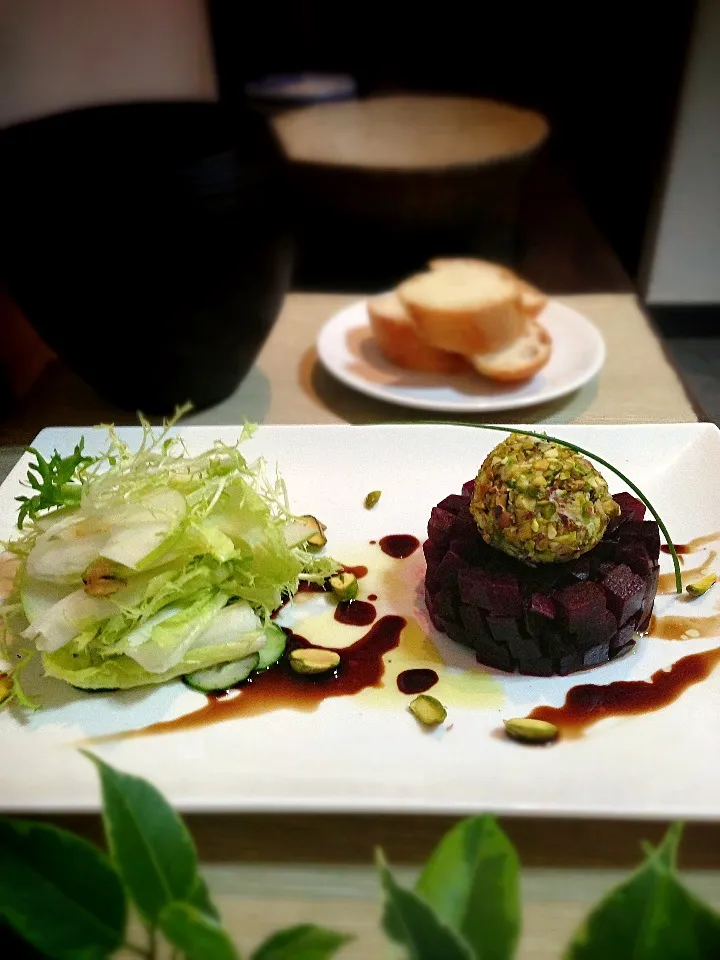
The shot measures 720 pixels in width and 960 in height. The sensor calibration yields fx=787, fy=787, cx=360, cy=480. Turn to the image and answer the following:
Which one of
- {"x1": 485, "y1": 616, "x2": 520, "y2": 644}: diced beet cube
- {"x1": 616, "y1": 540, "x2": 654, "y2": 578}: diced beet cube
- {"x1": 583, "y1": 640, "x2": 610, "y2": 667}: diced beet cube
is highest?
{"x1": 616, "y1": 540, "x2": 654, "y2": 578}: diced beet cube

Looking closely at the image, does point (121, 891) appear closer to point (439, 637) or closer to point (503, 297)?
point (439, 637)

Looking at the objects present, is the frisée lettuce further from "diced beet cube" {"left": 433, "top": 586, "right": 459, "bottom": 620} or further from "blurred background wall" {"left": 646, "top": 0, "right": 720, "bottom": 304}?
"blurred background wall" {"left": 646, "top": 0, "right": 720, "bottom": 304}

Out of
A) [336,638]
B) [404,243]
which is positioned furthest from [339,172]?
[336,638]

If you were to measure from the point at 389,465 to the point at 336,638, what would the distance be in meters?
0.43

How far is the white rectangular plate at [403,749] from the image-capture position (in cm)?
81

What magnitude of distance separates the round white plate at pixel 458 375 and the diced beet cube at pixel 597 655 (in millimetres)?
693

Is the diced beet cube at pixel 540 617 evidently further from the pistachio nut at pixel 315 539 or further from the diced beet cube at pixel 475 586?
the pistachio nut at pixel 315 539

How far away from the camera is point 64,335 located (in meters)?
1.51

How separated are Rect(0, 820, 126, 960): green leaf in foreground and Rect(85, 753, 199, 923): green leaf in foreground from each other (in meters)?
0.02

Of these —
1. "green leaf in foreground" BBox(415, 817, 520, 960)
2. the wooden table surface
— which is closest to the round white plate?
the wooden table surface

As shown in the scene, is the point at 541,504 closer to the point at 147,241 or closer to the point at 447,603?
the point at 447,603

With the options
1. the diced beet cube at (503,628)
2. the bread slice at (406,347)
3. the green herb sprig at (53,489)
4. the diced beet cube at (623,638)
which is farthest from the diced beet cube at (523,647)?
the bread slice at (406,347)

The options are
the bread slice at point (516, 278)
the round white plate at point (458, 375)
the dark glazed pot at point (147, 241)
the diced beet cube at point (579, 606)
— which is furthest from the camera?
the bread slice at point (516, 278)

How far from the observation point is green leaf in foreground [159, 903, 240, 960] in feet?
1.50
